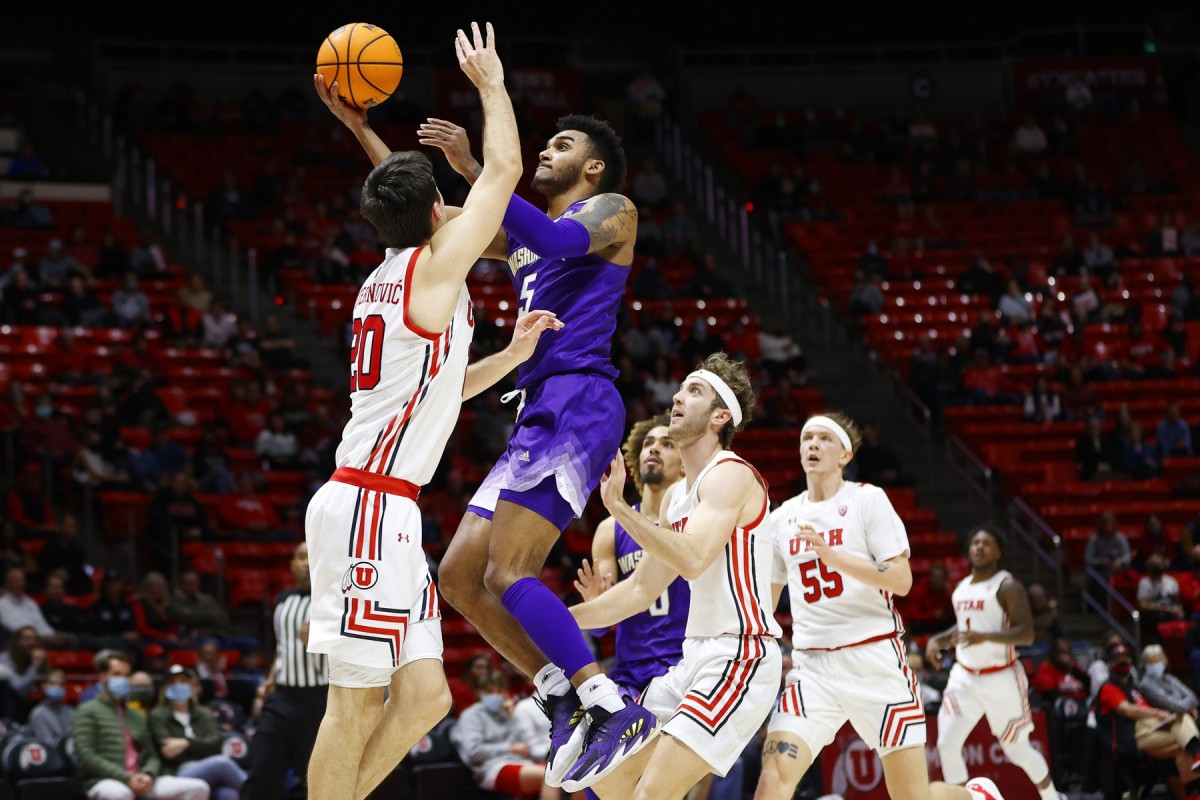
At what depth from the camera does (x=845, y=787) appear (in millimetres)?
11555

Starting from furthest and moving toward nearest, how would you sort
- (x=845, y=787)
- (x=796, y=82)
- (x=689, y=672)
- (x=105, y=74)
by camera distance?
(x=796, y=82) → (x=105, y=74) → (x=845, y=787) → (x=689, y=672)

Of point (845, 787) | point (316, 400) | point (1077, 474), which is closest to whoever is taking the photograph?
point (845, 787)

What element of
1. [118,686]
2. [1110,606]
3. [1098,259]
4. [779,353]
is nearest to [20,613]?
[118,686]

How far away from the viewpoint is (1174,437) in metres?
19.8

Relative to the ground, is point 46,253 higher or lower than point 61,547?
higher

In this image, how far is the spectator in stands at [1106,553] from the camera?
1722 centimetres

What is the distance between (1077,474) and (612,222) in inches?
570

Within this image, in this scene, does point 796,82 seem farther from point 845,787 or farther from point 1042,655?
point 845,787

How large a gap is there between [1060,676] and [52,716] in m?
8.66

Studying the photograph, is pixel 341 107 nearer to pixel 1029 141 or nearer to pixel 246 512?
pixel 246 512

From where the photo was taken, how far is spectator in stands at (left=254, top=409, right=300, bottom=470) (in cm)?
1694

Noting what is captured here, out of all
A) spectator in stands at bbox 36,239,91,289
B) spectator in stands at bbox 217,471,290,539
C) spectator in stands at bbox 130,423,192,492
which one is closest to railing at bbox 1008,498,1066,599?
spectator in stands at bbox 217,471,290,539

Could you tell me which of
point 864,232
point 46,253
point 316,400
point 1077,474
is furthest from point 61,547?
point 864,232

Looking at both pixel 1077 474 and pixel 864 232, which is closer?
pixel 1077 474
